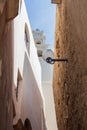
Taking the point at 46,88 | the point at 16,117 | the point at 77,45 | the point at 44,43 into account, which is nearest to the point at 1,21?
the point at 77,45

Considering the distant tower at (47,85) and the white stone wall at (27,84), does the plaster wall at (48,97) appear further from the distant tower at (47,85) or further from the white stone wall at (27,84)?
the white stone wall at (27,84)

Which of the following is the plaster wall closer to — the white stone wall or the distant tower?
the distant tower

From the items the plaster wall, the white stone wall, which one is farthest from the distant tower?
the white stone wall

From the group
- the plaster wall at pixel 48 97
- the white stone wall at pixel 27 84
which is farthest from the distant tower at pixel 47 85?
the white stone wall at pixel 27 84

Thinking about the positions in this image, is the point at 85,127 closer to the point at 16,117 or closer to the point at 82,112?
the point at 82,112

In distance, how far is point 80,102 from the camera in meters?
4.83

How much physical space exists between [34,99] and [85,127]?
377 inches

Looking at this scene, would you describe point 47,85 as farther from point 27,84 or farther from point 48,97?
point 27,84

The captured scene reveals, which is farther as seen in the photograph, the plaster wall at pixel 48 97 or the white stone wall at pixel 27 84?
the plaster wall at pixel 48 97

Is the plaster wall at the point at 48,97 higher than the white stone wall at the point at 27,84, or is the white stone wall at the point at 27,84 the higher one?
the white stone wall at the point at 27,84

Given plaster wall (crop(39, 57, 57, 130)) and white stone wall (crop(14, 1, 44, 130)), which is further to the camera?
plaster wall (crop(39, 57, 57, 130))

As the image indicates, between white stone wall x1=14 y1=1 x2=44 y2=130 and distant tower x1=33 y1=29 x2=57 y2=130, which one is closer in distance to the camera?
white stone wall x1=14 y1=1 x2=44 y2=130

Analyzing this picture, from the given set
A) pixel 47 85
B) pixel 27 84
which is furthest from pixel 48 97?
pixel 27 84

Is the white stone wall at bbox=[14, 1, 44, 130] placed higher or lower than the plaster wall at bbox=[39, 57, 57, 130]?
higher
